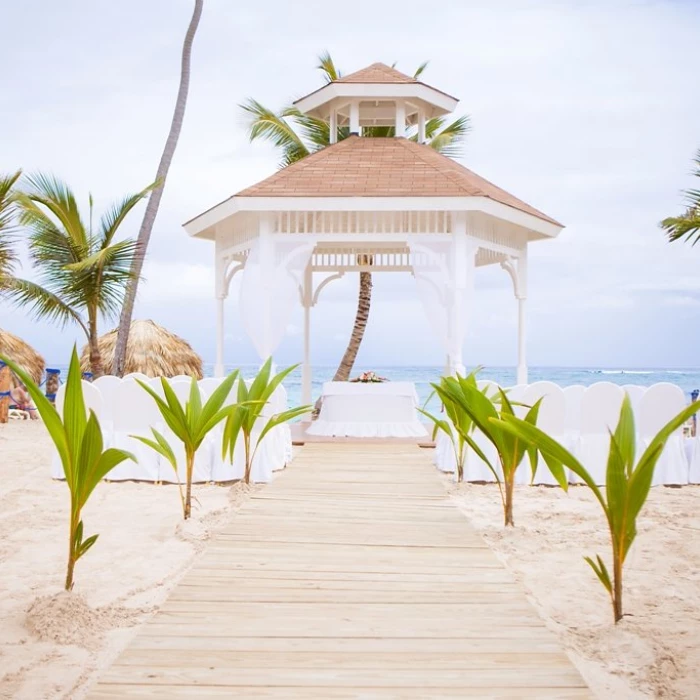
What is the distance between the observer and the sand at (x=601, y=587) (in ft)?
9.66

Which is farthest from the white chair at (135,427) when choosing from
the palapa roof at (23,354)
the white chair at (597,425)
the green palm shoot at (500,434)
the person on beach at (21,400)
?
the palapa roof at (23,354)

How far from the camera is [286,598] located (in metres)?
3.59

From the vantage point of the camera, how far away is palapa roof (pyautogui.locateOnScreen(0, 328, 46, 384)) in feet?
53.5

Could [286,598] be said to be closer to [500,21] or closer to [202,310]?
[202,310]

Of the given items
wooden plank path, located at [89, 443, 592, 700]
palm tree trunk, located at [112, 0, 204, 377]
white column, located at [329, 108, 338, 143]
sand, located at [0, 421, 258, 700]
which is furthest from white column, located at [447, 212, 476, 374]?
palm tree trunk, located at [112, 0, 204, 377]

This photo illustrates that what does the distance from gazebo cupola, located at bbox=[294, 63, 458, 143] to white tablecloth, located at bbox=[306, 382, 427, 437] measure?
4407 mm

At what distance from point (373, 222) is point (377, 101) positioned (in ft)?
9.87

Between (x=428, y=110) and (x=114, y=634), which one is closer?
(x=114, y=634)

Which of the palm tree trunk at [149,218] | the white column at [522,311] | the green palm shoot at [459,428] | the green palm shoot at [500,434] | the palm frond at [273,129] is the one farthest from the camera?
the palm frond at [273,129]

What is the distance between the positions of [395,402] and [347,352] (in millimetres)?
8684

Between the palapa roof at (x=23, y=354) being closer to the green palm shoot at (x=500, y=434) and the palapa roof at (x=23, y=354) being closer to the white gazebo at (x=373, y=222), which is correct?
the white gazebo at (x=373, y=222)

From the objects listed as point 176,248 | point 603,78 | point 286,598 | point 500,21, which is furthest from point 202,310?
point 286,598

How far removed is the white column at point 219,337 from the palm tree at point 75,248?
1.57 metres

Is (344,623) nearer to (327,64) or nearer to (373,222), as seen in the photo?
(373,222)
